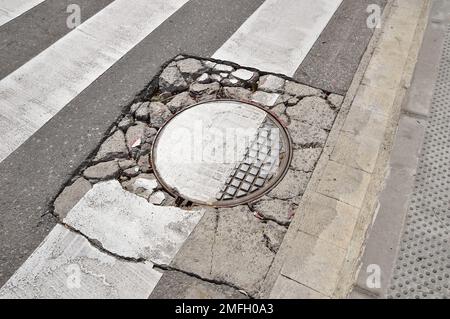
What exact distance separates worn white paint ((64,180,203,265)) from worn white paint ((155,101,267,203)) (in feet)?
0.98

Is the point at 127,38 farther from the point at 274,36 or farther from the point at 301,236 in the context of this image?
the point at 301,236

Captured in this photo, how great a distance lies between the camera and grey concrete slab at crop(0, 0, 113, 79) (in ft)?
16.8

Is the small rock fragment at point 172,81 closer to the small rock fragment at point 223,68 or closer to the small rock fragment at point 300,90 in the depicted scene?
the small rock fragment at point 223,68

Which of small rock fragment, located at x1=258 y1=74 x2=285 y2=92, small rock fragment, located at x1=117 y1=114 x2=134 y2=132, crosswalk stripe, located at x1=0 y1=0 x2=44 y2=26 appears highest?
crosswalk stripe, located at x1=0 y1=0 x2=44 y2=26

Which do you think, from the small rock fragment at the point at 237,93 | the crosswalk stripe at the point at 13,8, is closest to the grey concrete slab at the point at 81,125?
the small rock fragment at the point at 237,93

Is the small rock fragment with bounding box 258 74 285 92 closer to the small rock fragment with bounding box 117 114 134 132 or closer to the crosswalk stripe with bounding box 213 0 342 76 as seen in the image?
the crosswalk stripe with bounding box 213 0 342 76

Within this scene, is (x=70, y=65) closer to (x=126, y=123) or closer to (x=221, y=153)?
(x=126, y=123)

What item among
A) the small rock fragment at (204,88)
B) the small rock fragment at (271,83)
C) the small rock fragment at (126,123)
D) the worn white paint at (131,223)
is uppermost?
the small rock fragment at (271,83)

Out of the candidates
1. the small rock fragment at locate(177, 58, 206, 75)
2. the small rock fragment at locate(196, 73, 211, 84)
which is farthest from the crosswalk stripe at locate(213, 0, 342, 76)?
the small rock fragment at locate(196, 73, 211, 84)

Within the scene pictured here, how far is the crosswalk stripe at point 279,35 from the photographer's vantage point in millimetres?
5066

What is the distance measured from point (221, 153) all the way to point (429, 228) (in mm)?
1988

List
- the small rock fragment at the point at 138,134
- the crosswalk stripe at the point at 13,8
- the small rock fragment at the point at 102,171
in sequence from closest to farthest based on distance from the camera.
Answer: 1. the small rock fragment at the point at 102,171
2. the small rock fragment at the point at 138,134
3. the crosswalk stripe at the point at 13,8

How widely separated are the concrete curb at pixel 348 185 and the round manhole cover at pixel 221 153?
1.58 feet

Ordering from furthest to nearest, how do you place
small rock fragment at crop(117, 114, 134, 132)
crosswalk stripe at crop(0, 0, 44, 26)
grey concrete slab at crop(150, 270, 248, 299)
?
crosswalk stripe at crop(0, 0, 44, 26), small rock fragment at crop(117, 114, 134, 132), grey concrete slab at crop(150, 270, 248, 299)
